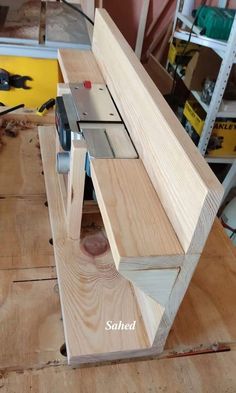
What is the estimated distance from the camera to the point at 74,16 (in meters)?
1.35

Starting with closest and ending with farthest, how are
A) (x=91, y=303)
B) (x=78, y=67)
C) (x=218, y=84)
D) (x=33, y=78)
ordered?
(x=91, y=303), (x=78, y=67), (x=33, y=78), (x=218, y=84)

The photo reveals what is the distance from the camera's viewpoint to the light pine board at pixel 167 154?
41 cm

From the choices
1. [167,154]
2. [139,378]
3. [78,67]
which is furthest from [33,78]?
[139,378]

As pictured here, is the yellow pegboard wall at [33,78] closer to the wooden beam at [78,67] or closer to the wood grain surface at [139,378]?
→ the wooden beam at [78,67]

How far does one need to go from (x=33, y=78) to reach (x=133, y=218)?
2.78ft

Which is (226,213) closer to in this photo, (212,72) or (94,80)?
(212,72)

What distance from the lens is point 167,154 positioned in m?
0.50

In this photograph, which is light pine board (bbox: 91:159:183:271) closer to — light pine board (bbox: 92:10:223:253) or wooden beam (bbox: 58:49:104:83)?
light pine board (bbox: 92:10:223:253)

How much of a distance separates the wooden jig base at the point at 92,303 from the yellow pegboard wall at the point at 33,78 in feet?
1.91

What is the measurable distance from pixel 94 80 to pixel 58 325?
528mm

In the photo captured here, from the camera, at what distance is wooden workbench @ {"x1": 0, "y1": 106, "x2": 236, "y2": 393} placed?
1.68 ft

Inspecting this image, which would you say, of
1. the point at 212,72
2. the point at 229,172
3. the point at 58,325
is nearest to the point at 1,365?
the point at 58,325

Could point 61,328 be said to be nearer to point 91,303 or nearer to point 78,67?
point 91,303

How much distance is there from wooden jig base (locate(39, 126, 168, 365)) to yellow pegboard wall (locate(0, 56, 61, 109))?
0.58m
